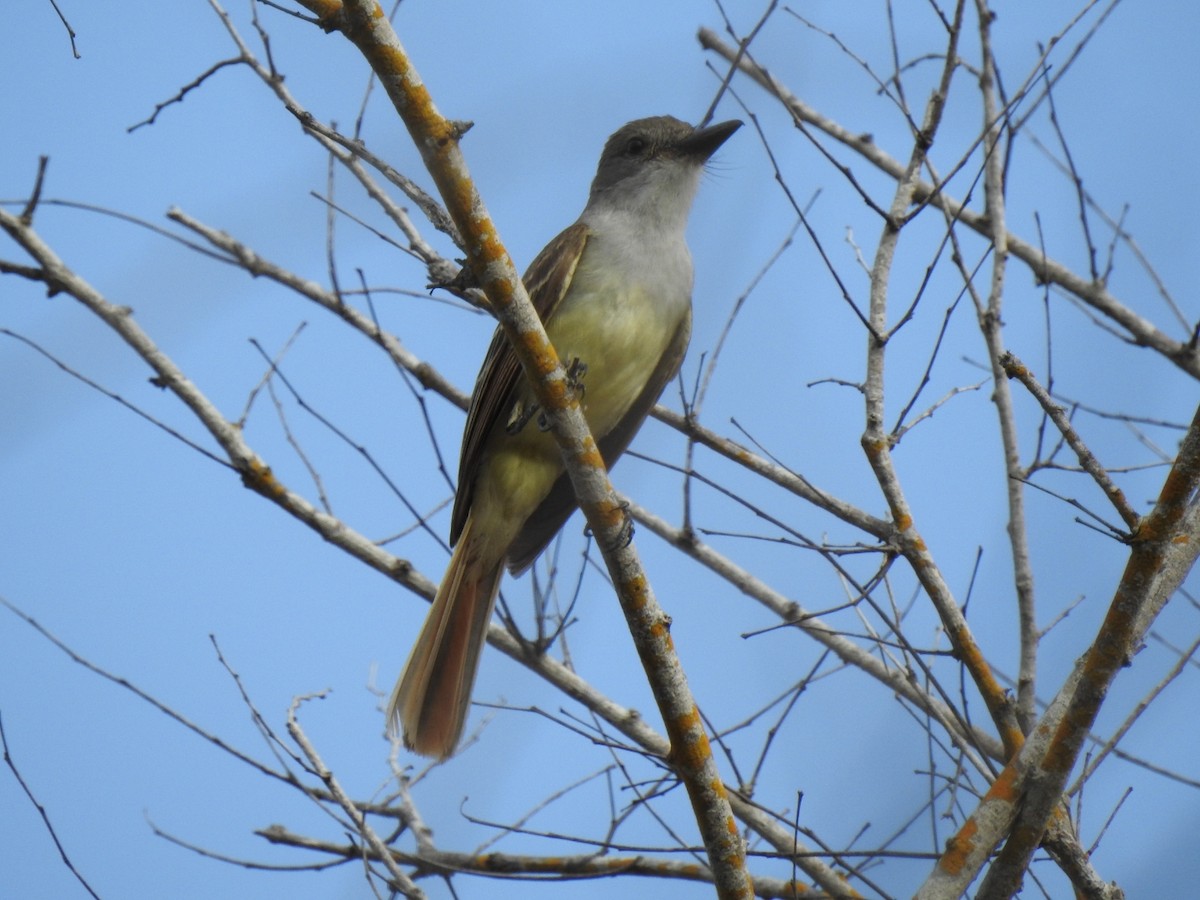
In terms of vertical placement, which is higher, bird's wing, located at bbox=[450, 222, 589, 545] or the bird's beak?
the bird's beak

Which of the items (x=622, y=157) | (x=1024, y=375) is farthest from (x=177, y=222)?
(x=1024, y=375)

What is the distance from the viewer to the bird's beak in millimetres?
5035

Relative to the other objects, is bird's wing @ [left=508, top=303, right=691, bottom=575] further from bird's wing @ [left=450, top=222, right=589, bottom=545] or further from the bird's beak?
the bird's beak

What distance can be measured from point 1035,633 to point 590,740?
136 cm

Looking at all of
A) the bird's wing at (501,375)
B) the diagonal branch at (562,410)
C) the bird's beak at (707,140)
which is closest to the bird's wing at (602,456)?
the bird's wing at (501,375)

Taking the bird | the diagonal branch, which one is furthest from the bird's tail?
the diagonal branch

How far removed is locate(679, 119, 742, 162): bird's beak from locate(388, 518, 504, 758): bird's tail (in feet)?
6.41

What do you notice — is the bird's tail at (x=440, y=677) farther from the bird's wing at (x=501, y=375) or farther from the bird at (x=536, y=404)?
the bird's wing at (x=501, y=375)

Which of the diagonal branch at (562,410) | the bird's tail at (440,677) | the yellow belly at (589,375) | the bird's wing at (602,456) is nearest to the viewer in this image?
the diagonal branch at (562,410)

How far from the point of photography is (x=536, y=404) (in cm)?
439

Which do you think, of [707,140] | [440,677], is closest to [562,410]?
[440,677]

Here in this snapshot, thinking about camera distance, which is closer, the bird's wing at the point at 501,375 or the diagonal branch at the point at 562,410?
the diagonal branch at the point at 562,410

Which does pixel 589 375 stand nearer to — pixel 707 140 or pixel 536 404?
pixel 536 404

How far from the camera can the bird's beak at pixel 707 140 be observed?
5035 millimetres
